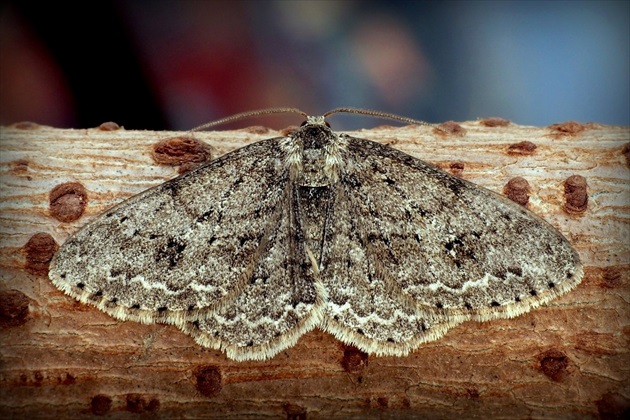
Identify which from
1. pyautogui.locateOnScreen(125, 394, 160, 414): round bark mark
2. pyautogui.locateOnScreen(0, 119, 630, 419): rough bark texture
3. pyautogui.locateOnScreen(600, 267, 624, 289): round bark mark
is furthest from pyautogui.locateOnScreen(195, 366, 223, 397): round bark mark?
pyautogui.locateOnScreen(600, 267, 624, 289): round bark mark

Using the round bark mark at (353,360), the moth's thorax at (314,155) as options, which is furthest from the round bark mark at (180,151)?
the round bark mark at (353,360)

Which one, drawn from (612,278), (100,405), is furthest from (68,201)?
(612,278)

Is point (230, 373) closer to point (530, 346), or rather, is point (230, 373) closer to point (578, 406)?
point (530, 346)

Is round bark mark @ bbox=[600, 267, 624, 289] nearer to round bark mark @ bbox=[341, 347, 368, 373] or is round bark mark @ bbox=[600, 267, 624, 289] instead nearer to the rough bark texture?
the rough bark texture

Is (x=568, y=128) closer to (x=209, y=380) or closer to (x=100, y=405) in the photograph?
(x=209, y=380)

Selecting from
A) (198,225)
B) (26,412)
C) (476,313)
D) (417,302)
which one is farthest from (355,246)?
(26,412)

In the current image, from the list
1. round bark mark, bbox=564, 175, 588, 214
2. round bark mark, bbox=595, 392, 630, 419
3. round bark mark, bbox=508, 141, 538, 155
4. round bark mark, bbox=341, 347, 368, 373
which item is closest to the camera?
round bark mark, bbox=595, 392, 630, 419

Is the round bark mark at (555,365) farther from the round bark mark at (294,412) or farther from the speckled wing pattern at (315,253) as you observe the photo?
the round bark mark at (294,412)
